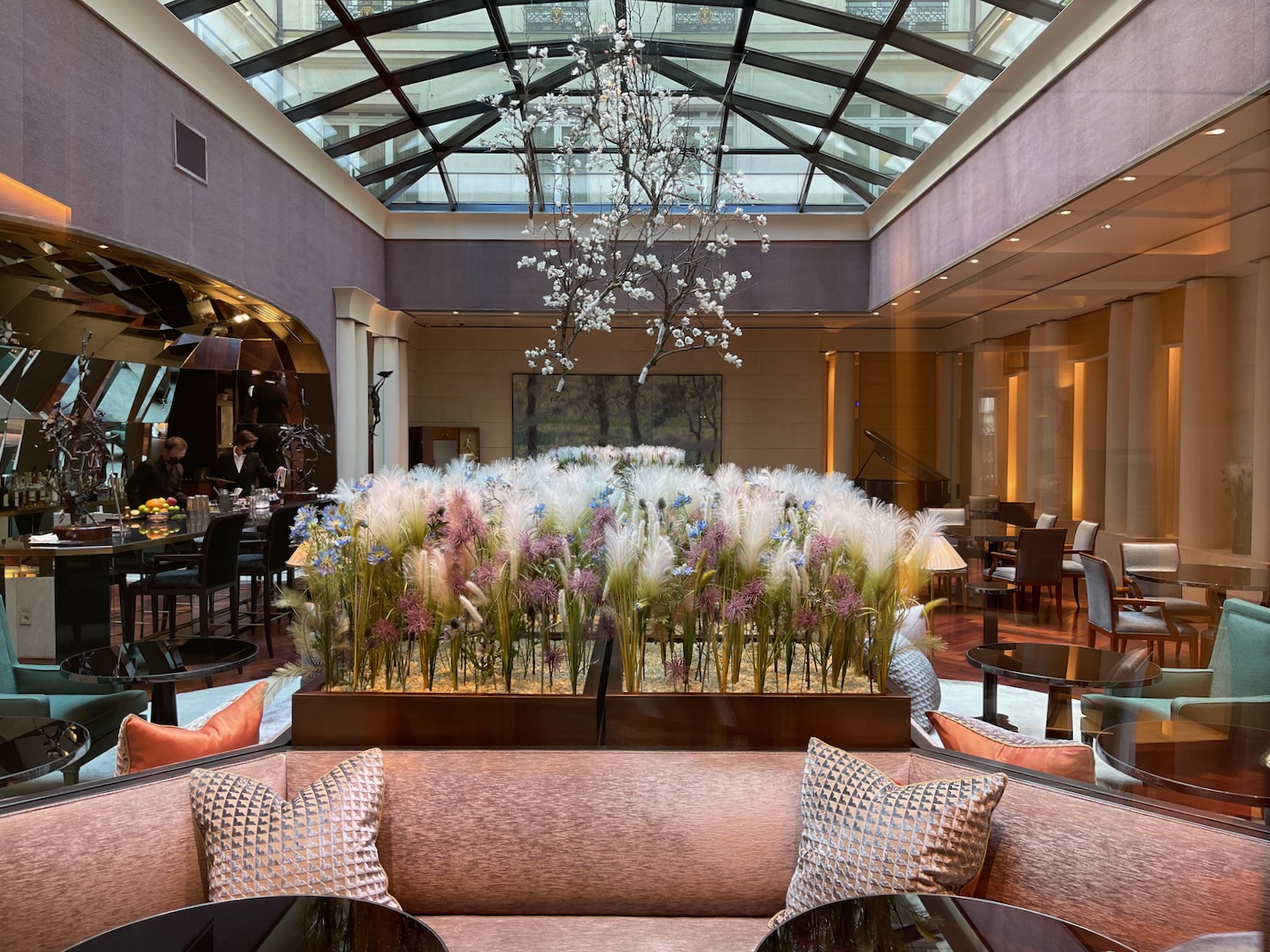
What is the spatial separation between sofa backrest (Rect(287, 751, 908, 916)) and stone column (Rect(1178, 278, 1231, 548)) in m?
2.72

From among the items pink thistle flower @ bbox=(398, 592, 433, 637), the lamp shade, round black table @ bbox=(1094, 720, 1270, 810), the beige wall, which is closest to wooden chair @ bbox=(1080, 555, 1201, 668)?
round black table @ bbox=(1094, 720, 1270, 810)

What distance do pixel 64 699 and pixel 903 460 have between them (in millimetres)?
6982

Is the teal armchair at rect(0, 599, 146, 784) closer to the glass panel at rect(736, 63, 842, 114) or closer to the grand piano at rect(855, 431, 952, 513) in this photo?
the grand piano at rect(855, 431, 952, 513)

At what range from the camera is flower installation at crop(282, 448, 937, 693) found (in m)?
1.90

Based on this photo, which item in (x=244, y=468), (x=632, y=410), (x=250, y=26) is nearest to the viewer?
(x=250, y=26)

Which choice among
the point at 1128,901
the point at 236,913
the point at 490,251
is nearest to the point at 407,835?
the point at 236,913

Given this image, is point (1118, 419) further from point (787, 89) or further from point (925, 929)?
point (787, 89)

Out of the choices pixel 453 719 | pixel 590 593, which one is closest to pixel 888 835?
pixel 590 593

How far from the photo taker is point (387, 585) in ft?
6.51

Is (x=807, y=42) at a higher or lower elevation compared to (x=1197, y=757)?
higher

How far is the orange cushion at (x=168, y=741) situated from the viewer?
1.90 meters

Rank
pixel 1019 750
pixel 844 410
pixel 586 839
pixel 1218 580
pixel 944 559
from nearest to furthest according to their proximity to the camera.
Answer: pixel 586 839, pixel 1019 750, pixel 944 559, pixel 1218 580, pixel 844 410

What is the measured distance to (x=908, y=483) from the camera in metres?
8.06

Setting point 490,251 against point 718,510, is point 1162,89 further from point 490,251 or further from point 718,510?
point 490,251
